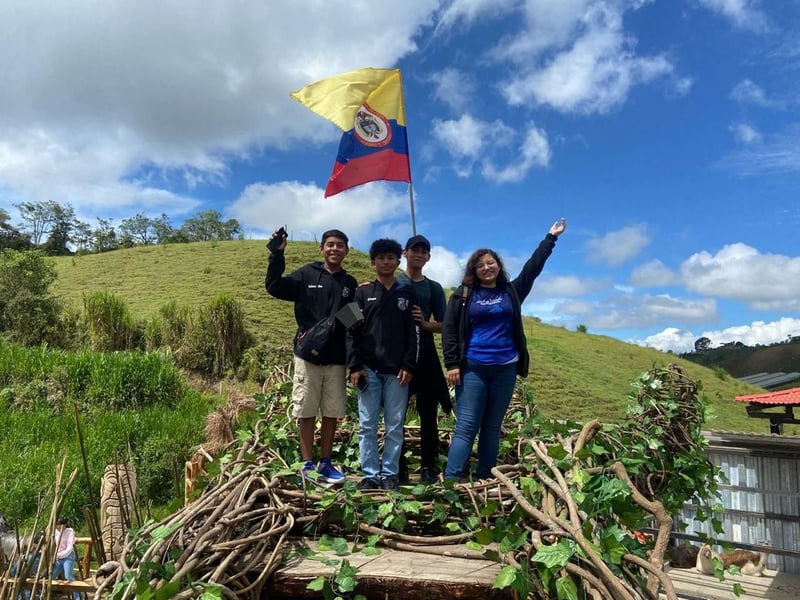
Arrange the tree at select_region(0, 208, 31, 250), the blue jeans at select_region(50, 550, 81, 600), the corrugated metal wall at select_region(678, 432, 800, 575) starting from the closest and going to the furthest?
the blue jeans at select_region(50, 550, 81, 600) → the corrugated metal wall at select_region(678, 432, 800, 575) → the tree at select_region(0, 208, 31, 250)

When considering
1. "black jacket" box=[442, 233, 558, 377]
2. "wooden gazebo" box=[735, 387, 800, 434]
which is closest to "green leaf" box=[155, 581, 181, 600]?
"black jacket" box=[442, 233, 558, 377]

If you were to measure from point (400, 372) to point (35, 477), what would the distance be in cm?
808

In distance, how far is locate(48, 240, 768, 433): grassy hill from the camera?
20484 mm

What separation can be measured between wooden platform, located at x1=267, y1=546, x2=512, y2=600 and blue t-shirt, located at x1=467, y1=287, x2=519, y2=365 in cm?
129

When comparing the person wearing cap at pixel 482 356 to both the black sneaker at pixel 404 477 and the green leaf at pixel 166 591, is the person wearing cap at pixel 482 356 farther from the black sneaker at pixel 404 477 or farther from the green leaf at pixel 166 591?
the green leaf at pixel 166 591

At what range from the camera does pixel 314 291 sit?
3.52 meters

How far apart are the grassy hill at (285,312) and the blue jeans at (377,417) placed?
1504cm

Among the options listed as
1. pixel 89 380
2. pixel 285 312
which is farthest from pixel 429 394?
pixel 285 312

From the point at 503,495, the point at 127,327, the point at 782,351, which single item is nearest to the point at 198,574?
the point at 503,495

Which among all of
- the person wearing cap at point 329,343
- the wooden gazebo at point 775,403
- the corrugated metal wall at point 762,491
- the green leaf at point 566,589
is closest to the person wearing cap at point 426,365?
the person wearing cap at point 329,343

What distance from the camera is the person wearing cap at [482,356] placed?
318cm

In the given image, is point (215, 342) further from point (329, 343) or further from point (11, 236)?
point (11, 236)

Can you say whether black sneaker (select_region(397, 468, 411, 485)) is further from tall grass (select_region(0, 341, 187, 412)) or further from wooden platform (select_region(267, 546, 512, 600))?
tall grass (select_region(0, 341, 187, 412))

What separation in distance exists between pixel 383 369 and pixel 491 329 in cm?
71
